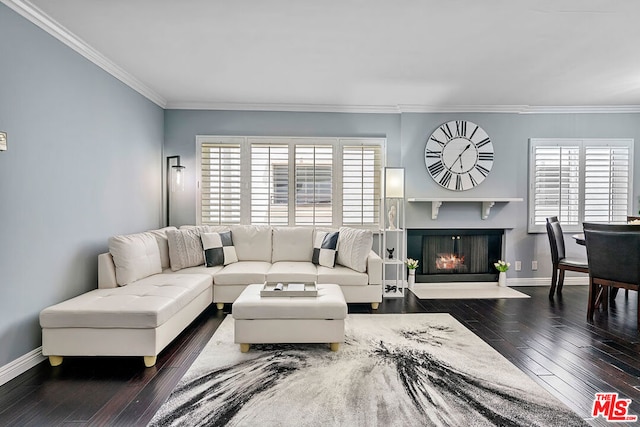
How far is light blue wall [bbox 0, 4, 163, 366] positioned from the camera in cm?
241

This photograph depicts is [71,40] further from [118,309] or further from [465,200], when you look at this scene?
[465,200]

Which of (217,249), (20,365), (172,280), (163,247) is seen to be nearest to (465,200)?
(217,249)

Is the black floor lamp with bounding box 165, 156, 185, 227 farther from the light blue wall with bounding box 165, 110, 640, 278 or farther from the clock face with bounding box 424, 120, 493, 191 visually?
the clock face with bounding box 424, 120, 493, 191

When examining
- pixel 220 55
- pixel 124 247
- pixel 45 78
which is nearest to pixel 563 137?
pixel 220 55

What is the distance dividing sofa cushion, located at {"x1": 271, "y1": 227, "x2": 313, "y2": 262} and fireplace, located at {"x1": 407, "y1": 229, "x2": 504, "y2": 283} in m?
1.50

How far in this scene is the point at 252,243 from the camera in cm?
457

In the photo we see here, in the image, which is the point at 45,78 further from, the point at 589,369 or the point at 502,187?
the point at 502,187

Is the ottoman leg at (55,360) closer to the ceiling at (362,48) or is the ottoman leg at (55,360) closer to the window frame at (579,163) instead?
the ceiling at (362,48)

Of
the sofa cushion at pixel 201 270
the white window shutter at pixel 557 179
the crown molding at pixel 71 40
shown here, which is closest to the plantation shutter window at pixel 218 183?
the sofa cushion at pixel 201 270

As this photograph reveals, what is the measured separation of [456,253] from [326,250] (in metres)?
2.10

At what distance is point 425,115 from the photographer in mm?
5027

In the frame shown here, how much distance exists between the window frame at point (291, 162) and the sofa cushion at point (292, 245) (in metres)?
0.38

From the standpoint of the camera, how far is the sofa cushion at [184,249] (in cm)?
403

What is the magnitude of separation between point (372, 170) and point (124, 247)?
126 inches
